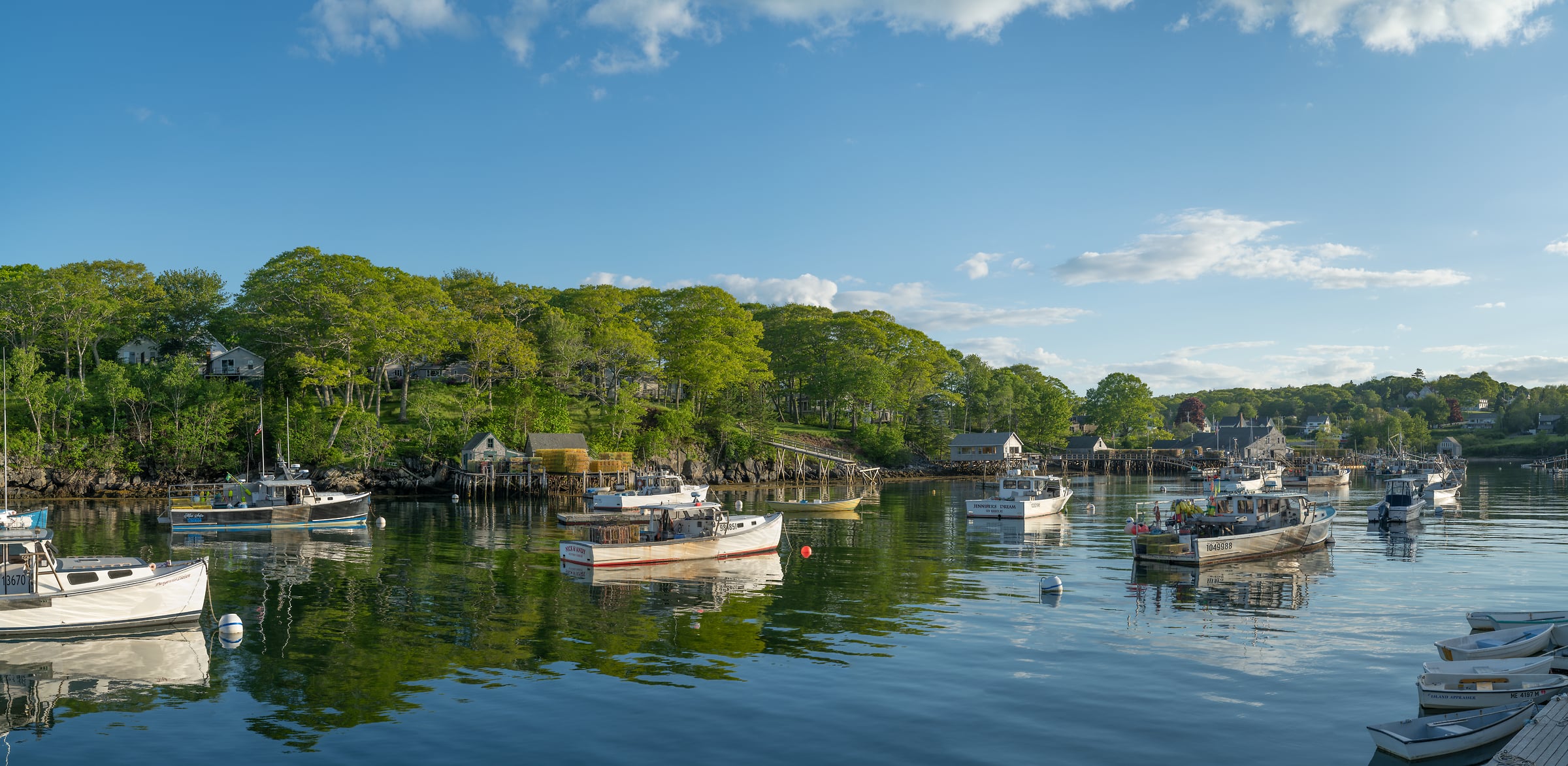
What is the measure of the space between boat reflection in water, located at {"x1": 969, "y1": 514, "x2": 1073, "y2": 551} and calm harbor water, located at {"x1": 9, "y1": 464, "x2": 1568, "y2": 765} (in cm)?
467

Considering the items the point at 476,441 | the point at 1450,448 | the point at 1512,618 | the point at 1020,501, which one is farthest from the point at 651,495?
the point at 1450,448

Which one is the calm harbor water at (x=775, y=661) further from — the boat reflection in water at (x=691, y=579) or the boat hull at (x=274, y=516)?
the boat hull at (x=274, y=516)

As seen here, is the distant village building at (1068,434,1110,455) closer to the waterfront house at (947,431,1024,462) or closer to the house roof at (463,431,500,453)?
the waterfront house at (947,431,1024,462)

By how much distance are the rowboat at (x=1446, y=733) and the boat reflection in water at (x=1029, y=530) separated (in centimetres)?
2789

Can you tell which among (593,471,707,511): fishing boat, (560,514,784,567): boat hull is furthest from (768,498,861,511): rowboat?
(560,514,784,567): boat hull

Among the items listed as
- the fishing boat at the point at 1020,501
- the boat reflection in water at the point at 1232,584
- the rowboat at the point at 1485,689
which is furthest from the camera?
the fishing boat at the point at 1020,501

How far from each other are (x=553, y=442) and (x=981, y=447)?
200ft

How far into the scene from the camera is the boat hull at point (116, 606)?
910 inches

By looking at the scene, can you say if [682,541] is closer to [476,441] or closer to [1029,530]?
[1029,530]

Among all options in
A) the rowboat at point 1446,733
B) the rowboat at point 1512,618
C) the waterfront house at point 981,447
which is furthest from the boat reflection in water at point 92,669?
the waterfront house at point 981,447

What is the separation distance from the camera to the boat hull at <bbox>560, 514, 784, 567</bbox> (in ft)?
117

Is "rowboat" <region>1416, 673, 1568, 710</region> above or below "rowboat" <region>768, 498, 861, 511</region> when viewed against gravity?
above

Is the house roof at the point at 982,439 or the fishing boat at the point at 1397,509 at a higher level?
the house roof at the point at 982,439

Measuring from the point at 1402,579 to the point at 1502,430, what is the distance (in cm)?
19610
